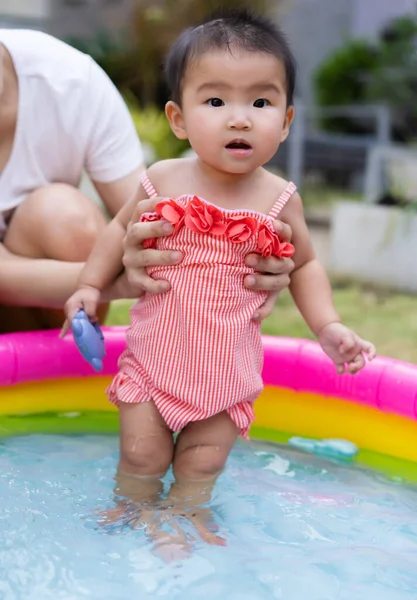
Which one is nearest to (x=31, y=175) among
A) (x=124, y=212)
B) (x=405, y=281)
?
(x=124, y=212)

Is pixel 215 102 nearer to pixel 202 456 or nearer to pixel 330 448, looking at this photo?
pixel 202 456

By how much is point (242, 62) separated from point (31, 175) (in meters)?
1.03

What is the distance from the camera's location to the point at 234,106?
1.68 meters

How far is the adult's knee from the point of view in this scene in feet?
7.77

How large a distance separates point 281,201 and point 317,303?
246mm

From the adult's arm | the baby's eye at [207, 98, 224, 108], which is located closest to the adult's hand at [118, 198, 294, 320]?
the baby's eye at [207, 98, 224, 108]

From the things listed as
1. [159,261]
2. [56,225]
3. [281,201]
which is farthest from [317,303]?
[56,225]

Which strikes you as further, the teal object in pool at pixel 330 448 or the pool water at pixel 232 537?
the teal object in pool at pixel 330 448

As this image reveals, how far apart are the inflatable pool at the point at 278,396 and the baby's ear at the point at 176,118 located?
75cm

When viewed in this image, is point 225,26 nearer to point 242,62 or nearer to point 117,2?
point 242,62

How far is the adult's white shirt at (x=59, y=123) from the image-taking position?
8.12 ft

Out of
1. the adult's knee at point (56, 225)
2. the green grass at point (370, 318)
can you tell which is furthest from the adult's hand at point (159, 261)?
the green grass at point (370, 318)

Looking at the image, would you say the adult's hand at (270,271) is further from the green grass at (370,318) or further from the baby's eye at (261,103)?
the green grass at (370,318)

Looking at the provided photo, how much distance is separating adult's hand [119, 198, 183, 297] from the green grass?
1820mm
